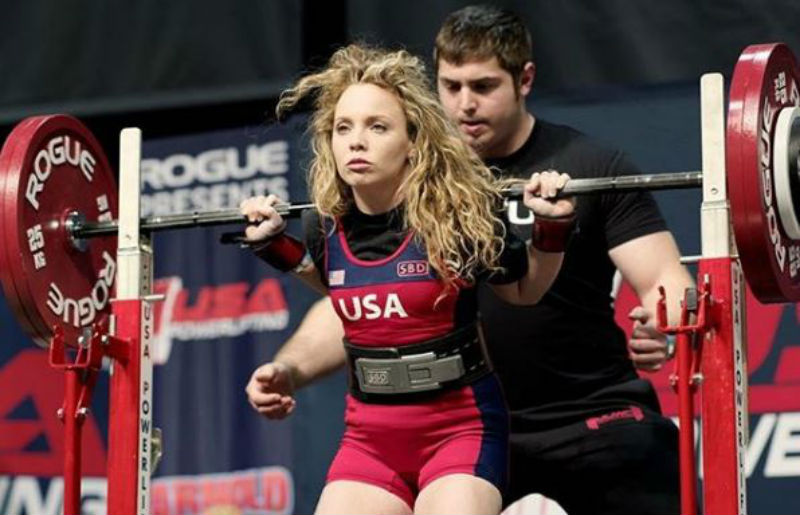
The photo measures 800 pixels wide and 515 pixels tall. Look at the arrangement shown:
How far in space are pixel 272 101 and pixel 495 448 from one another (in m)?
2.63

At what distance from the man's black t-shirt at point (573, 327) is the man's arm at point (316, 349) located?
0.43 m

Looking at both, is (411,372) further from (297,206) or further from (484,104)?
(484,104)

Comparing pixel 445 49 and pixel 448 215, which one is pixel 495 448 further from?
pixel 445 49

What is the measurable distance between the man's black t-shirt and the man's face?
96 millimetres

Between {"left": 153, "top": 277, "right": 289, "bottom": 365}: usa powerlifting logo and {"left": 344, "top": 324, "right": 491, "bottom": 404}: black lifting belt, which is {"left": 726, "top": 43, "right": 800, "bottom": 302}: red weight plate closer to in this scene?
{"left": 344, "top": 324, "right": 491, "bottom": 404}: black lifting belt

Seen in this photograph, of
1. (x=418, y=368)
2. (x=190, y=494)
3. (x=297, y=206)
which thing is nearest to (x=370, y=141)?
(x=297, y=206)

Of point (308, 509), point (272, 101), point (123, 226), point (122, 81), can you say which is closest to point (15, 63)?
point (122, 81)

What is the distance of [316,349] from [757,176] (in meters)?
1.43

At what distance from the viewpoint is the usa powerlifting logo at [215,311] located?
21.6ft

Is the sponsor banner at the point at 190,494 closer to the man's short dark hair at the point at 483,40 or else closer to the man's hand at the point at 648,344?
the man's short dark hair at the point at 483,40

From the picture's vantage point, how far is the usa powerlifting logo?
6.57m

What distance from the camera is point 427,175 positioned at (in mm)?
4535

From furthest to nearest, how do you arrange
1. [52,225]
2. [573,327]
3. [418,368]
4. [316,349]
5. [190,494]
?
[190,494]
[573,327]
[316,349]
[52,225]
[418,368]

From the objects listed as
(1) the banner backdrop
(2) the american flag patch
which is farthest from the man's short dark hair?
(1) the banner backdrop
